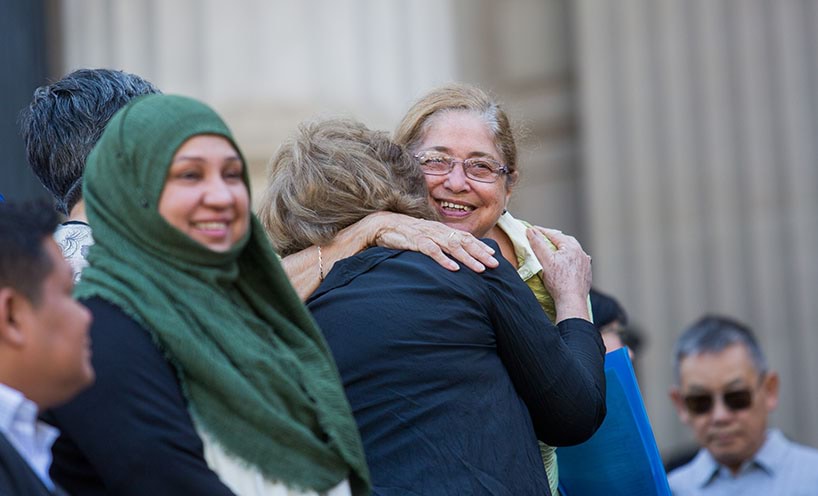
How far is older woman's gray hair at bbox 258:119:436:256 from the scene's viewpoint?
10.4 ft

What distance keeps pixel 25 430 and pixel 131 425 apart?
0.19m

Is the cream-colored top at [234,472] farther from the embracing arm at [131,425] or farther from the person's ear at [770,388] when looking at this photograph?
the person's ear at [770,388]

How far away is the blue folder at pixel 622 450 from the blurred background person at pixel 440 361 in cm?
36

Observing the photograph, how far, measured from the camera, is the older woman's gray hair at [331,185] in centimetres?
317

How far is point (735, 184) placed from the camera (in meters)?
7.52

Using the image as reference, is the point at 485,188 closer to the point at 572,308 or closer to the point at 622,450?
the point at 572,308

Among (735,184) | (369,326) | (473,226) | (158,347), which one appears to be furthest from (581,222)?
(158,347)

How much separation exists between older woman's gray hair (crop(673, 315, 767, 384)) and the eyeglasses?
7.23 ft

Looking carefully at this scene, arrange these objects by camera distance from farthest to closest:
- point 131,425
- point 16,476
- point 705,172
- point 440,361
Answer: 1. point 705,172
2. point 440,361
3. point 131,425
4. point 16,476

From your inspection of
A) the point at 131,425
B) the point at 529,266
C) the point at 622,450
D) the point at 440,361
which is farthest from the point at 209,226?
the point at 622,450

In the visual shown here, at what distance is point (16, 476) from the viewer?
2.06m

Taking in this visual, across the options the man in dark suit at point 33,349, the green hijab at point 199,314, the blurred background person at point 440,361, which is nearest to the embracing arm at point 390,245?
the blurred background person at point 440,361

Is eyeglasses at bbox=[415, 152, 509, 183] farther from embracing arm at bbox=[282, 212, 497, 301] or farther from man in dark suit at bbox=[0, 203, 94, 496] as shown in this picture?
man in dark suit at bbox=[0, 203, 94, 496]

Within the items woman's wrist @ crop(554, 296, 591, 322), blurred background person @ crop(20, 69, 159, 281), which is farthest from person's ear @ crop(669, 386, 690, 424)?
blurred background person @ crop(20, 69, 159, 281)
